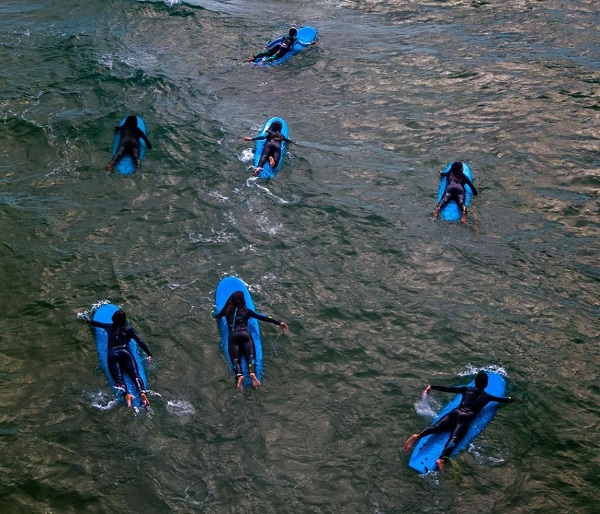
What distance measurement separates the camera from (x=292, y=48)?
22.9 metres

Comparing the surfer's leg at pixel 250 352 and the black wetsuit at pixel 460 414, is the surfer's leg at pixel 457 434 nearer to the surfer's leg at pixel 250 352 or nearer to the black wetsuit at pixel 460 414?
the black wetsuit at pixel 460 414

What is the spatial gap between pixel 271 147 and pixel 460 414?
892 centimetres

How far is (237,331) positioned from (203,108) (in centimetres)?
1018

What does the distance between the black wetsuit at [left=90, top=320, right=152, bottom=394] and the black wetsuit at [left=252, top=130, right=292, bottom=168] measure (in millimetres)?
6497

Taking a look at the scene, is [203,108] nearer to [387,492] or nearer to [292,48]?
[292,48]

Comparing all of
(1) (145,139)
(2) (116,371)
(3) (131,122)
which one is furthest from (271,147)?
(2) (116,371)

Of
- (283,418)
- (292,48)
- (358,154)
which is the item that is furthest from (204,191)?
(292,48)

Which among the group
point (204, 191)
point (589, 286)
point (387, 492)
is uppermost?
point (204, 191)

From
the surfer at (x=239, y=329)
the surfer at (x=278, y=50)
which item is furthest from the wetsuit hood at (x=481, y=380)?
the surfer at (x=278, y=50)

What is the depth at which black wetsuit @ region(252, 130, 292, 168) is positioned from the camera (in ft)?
55.9

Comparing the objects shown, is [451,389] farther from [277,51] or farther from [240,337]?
[277,51]

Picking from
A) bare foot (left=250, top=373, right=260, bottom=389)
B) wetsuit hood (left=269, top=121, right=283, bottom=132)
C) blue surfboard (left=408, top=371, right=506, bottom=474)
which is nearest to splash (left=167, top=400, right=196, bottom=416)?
bare foot (left=250, top=373, right=260, bottom=389)

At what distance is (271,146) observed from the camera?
17219 mm

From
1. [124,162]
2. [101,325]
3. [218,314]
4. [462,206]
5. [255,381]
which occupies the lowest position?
[255,381]
